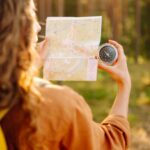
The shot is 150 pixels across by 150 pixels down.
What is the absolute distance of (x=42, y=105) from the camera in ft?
4.92

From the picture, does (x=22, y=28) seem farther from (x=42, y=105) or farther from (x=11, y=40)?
(x=42, y=105)

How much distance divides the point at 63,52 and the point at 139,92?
19.3ft

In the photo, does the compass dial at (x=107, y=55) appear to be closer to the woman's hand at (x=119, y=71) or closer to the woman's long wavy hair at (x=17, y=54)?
the woman's hand at (x=119, y=71)

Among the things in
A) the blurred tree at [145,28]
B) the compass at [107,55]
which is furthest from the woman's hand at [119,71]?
the blurred tree at [145,28]

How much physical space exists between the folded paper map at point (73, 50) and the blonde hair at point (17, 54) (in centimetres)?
43

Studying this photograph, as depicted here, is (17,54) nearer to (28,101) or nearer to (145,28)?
(28,101)

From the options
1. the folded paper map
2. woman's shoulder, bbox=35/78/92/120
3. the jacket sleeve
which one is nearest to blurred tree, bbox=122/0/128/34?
the folded paper map

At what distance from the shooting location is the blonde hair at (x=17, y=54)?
4.79ft

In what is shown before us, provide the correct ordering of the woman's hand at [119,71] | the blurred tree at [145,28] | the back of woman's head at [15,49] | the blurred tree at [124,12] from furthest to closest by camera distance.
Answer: the blurred tree at [124,12], the blurred tree at [145,28], the woman's hand at [119,71], the back of woman's head at [15,49]

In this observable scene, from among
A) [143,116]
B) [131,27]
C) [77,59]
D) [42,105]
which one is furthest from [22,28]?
[131,27]

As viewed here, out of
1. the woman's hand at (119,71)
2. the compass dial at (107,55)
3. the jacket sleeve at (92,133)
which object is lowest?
the jacket sleeve at (92,133)

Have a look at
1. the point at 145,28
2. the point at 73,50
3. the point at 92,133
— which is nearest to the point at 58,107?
the point at 92,133

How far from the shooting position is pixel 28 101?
150 cm

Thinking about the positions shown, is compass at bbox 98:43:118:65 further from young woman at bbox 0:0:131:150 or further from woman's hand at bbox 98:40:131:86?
young woman at bbox 0:0:131:150
